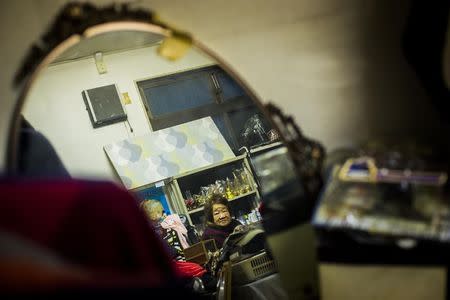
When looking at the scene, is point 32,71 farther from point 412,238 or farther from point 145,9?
point 412,238

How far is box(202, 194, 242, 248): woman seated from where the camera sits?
239cm

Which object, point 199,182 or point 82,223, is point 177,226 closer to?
point 199,182

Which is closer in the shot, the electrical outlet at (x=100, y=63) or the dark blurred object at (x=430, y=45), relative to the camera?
the dark blurred object at (x=430, y=45)

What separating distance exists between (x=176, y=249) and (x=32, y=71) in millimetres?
1540

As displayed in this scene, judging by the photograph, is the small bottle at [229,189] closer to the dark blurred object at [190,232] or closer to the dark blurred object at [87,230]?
the dark blurred object at [190,232]

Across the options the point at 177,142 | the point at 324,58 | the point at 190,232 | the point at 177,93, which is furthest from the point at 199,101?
the point at 324,58

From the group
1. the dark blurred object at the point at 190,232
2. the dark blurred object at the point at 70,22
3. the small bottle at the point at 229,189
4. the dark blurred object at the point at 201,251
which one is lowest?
the dark blurred object at the point at 201,251

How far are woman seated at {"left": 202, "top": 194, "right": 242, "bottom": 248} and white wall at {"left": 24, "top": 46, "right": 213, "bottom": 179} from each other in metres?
0.63

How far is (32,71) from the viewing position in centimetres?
100

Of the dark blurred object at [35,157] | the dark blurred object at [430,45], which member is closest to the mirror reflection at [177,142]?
the dark blurred object at [35,157]

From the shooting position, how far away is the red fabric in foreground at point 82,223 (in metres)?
0.79

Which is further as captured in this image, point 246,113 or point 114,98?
point 246,113

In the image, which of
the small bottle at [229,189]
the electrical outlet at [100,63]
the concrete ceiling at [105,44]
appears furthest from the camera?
the small bottle at [229,189]

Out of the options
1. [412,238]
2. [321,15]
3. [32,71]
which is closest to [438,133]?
[412,238]
